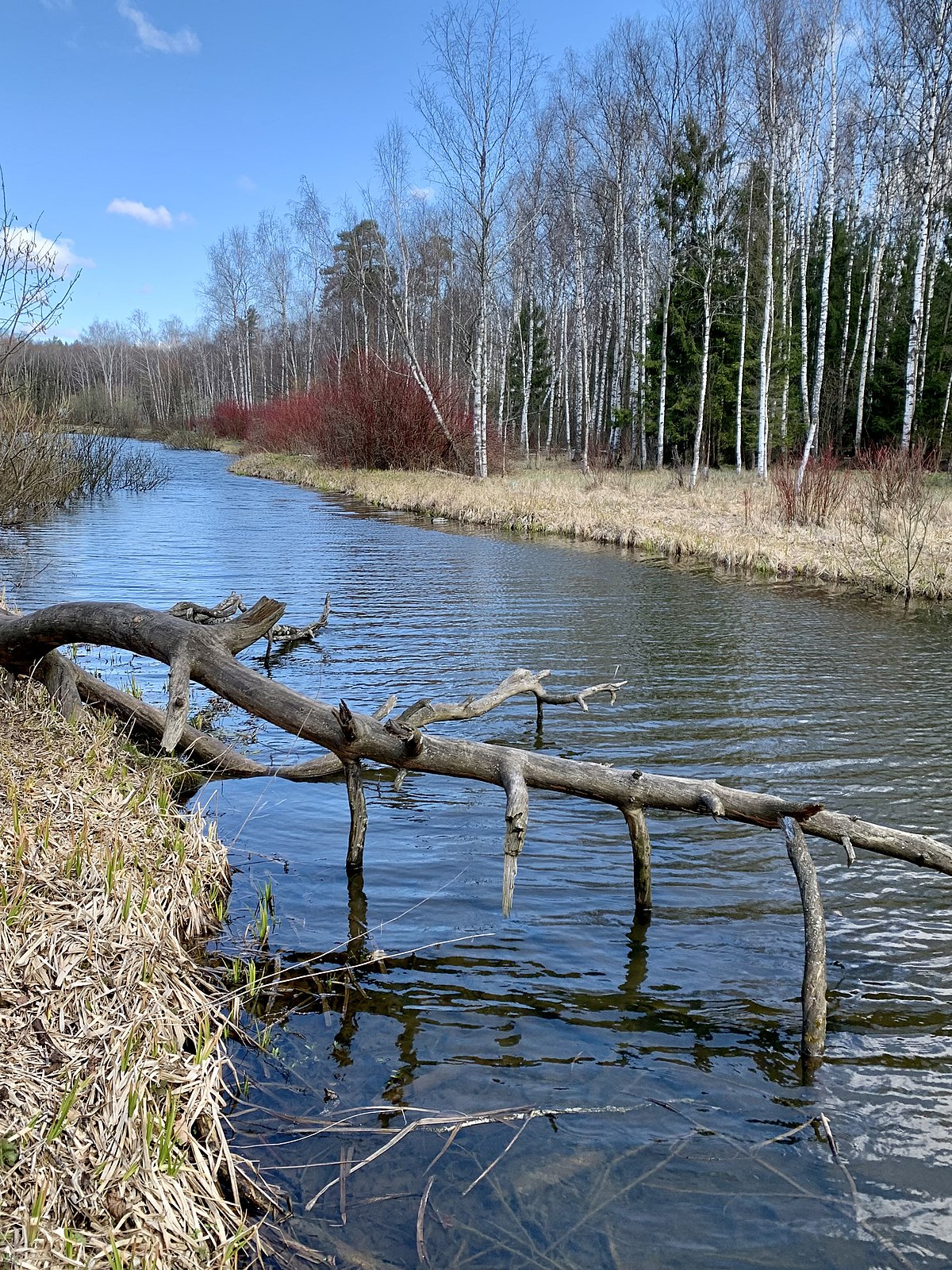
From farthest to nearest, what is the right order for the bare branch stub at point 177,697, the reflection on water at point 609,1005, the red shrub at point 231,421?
the red shrub at point 231,421
the bare branch stub at point 177,697
the reflection on water at point 609,1005

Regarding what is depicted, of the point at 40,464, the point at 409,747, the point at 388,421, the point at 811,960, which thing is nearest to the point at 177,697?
the point at 409,747

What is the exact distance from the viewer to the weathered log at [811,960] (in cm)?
343

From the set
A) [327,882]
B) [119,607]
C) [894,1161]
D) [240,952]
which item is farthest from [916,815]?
[119,607]

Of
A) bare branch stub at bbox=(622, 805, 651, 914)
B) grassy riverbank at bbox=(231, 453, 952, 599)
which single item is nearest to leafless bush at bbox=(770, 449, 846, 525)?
grassy riverbank at bbox=(231, 453, 952, 599)

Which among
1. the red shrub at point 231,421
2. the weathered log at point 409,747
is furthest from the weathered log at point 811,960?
the red shrub at point 231,421

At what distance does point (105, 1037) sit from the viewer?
2.74 meters

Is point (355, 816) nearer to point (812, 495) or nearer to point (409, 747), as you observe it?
point (409, 747)

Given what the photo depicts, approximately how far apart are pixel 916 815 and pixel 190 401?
71.4m

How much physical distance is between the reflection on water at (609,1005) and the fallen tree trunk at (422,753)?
0.37 meters

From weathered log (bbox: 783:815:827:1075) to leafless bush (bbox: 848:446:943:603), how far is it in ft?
36.1

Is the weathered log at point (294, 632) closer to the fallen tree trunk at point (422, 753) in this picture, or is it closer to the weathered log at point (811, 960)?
the fallen tree trunk at point (422, 753)

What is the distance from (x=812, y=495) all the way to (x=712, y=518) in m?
2.25

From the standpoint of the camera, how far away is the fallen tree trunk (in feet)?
11.8

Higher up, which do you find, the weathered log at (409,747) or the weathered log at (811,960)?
the weathered log at (409,747)
